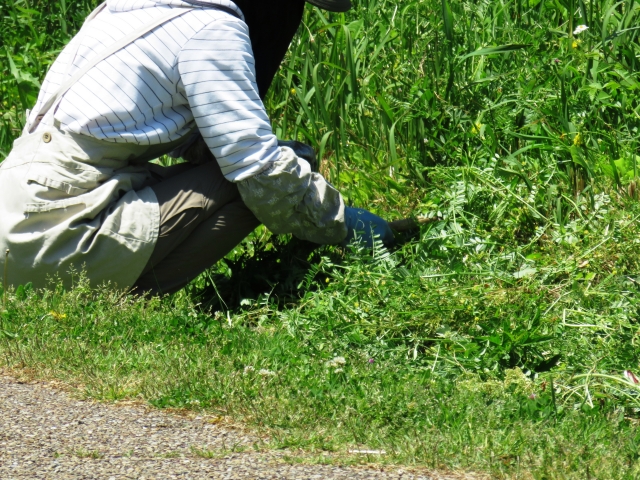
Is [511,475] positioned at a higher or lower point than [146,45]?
lower

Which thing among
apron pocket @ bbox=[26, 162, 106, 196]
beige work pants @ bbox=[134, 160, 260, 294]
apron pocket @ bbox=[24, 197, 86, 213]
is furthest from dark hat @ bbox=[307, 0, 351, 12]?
apron pocket @ bbox=[24, 197, 86, 213]

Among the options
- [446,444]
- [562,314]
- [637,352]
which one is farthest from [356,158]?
[446,444]

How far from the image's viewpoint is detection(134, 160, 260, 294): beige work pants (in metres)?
3.50

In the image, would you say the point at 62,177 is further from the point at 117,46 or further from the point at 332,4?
the point at 332,4

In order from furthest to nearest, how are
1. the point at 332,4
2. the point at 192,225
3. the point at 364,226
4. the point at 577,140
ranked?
the point at 577,140
the point at 364,226
the point at 332,4
the point at 192,225

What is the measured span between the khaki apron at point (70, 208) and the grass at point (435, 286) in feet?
0.39

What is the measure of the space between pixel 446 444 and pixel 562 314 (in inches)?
43.5

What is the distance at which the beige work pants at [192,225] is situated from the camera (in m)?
3.50

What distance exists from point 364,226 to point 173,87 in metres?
0.98

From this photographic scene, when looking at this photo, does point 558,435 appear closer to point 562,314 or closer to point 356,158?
point 562,314

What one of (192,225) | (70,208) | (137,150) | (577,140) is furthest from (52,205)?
(577,140)

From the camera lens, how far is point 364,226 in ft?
12.7

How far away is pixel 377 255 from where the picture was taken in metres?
3.75

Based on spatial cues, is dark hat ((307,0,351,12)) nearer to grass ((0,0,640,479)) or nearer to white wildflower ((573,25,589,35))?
grass ((0,0,640,479))
